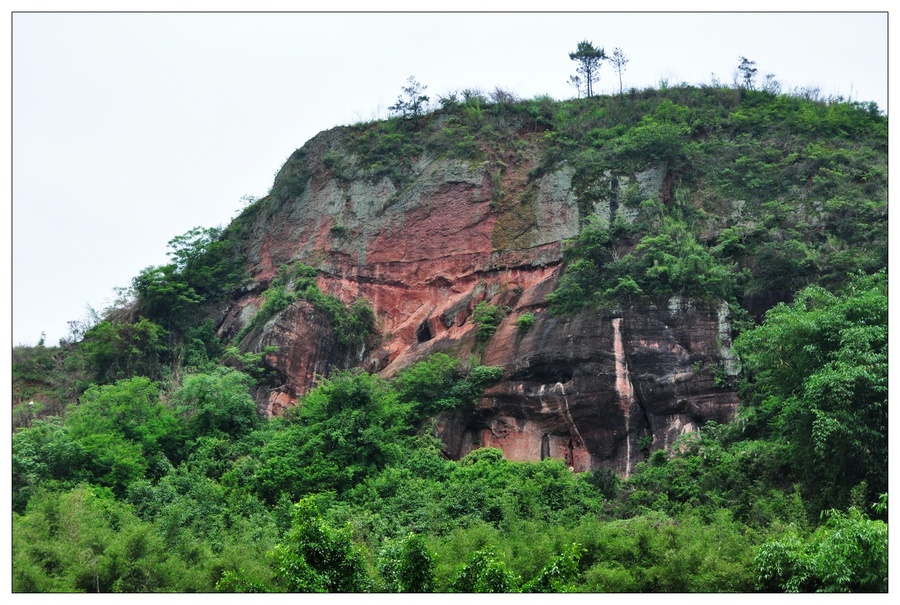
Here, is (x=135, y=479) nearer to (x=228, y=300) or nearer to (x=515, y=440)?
(x=515, y=440)

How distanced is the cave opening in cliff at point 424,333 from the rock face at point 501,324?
0.14 feet

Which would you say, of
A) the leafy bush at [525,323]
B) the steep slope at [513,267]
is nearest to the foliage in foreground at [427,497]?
the steep slope at [513,267]

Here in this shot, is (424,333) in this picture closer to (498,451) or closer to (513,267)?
(513,267)

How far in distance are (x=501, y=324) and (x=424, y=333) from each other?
344cm

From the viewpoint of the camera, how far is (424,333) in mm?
33438

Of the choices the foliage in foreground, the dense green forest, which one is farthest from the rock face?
the foliage in foreground

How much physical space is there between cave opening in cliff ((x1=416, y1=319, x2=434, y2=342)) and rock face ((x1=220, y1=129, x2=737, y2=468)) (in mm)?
43

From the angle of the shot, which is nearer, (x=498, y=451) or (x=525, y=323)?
(x=498, y=451)

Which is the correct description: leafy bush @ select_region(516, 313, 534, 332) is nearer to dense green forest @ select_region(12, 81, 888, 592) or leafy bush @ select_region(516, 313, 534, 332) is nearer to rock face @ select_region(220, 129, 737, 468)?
rock face @ select_region(220, 129, 737, 468)

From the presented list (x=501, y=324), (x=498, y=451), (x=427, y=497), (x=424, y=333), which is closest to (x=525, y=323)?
(x=501, y=324)

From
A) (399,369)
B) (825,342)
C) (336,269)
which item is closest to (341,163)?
(336,269)

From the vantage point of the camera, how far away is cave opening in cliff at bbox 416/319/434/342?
1312 inches

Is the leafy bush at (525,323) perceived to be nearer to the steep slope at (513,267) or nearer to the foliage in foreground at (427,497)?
the steep slope at (513,267)

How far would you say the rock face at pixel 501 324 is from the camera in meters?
27.2
